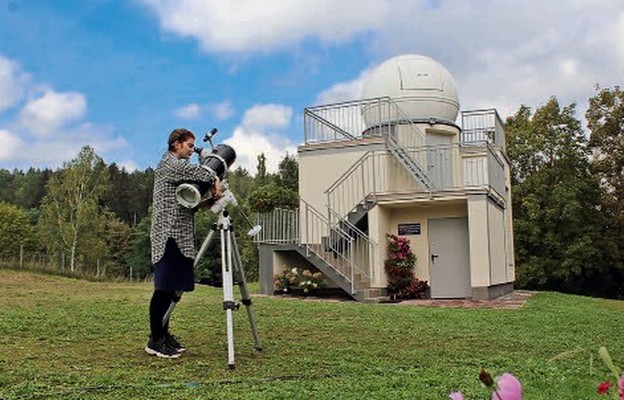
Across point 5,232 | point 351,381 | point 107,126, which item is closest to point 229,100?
point 351,381

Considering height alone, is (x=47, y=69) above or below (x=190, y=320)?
above

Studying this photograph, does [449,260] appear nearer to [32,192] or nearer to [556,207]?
[556,207]

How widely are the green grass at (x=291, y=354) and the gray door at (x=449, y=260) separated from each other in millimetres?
5525

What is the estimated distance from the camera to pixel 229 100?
10.7 meters

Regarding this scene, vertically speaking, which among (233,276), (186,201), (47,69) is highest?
(47,69)

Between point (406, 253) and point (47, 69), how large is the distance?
30.4ft

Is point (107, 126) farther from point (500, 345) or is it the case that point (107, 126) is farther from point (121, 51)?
point (500, 345)

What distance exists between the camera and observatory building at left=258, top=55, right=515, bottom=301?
13.7 meters

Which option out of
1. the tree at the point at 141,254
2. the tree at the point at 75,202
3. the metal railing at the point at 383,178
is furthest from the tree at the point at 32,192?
the metal railing at the point at 383,178

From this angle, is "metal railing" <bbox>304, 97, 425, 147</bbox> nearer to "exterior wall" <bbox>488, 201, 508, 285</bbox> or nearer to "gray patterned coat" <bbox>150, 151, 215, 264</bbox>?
"exterior wall" <bbox>488, 201, 508, 285</bbox>

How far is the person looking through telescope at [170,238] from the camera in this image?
4586 mm

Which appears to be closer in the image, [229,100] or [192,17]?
[192,17]

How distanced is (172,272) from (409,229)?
10.7m

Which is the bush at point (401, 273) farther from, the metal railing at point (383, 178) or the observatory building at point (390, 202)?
the metal railing at point (383, 178)
